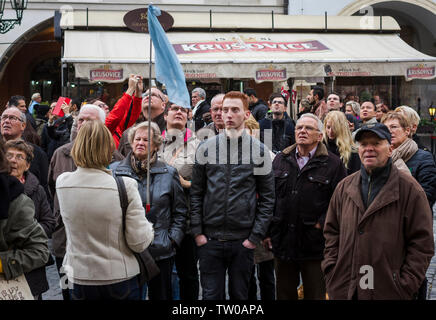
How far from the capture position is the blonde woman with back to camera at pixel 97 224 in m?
3.55

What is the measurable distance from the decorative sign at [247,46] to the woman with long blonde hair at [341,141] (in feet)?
25.9

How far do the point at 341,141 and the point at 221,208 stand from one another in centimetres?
209

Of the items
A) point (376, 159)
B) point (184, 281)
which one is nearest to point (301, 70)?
point (184, 281)

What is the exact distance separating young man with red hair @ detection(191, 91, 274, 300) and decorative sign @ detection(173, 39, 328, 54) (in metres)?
9.32

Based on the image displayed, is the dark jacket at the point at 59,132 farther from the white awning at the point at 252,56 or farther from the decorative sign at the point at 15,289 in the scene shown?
the decorative sign at the point at 15,289

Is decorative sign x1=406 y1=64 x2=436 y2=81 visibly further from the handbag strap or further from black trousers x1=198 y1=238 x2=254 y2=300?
the handbag strap

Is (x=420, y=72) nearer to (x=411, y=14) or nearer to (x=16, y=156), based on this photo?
(x=411, y=14)

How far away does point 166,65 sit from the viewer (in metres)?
4.91

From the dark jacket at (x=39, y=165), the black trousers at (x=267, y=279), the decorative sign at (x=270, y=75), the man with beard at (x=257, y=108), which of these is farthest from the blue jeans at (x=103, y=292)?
the decorative sign at (x=270, y=75)

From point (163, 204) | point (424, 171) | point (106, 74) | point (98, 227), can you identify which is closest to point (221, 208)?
point (163, 204)

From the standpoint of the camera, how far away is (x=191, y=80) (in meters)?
15.4

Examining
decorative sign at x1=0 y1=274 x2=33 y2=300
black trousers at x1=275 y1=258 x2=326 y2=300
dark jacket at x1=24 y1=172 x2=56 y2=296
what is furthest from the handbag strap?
black trousers at x1=275 y1=258 x2=326 y2=300
